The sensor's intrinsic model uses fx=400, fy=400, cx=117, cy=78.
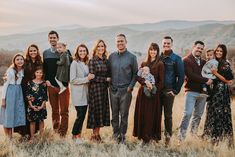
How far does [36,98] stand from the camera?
7656 mm

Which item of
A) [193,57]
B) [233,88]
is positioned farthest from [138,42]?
[193,57]

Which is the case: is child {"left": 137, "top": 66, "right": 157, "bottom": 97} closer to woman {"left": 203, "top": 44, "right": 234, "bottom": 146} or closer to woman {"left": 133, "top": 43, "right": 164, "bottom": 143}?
woman {"left": 133, "top": 43, "right": 164, "bottom": 143}

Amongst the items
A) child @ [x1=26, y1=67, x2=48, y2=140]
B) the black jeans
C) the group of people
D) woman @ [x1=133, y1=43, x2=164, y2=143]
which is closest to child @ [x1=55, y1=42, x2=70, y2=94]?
the group of people

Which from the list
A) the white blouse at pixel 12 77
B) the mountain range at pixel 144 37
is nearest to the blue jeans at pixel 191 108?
the white blouse at pixel 12 77

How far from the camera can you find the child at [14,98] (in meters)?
7.56

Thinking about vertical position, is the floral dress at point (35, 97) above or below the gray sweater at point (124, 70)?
below

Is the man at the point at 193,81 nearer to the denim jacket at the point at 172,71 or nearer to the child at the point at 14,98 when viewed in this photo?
the denim jacket at the point at 172,71

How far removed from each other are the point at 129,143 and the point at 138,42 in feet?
425

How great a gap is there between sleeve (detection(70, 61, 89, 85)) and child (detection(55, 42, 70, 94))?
20 centimetres

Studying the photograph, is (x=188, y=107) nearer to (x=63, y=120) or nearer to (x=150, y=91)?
(x=150, y=91)

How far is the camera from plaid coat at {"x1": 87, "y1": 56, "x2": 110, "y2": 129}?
25.1 feet

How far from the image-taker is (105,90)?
7.80 metres

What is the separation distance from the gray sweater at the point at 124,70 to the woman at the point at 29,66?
148 centimetres

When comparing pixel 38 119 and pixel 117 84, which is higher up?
pixel 117 84
